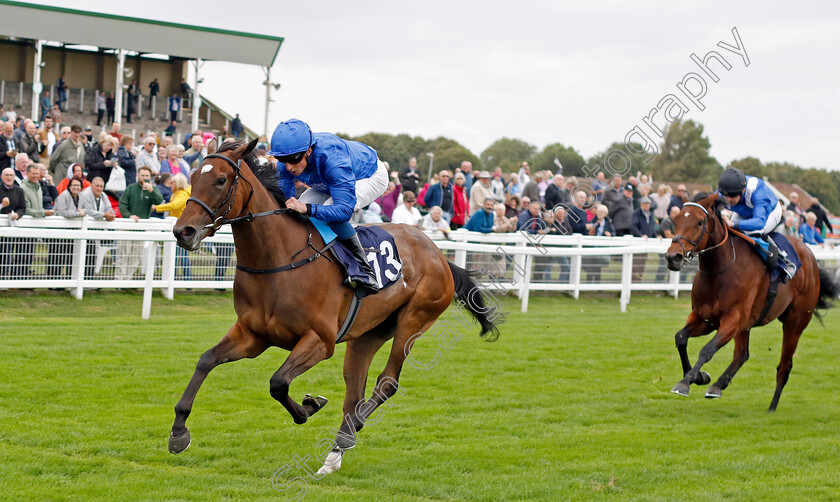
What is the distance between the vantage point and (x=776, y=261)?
7.18 metres

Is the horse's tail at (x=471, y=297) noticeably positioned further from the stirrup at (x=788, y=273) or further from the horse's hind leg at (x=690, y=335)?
the stirrup at (x=788, y=273)

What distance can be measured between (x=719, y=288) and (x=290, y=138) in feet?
12.5

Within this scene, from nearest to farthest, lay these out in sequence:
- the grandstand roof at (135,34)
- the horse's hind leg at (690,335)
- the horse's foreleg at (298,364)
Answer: the horse's foreleg at (298,364) → the horse's hind leg at (690,335) → the grandstand roof at (135,34)

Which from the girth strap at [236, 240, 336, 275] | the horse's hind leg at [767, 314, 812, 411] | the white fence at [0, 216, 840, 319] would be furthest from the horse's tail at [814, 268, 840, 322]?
the girth strap at [236, 240, 336, 275]

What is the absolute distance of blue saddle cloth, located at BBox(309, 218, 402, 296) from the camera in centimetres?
480

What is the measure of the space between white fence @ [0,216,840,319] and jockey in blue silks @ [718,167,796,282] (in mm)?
1983

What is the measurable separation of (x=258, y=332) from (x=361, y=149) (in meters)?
1.41

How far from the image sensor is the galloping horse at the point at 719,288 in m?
6.59

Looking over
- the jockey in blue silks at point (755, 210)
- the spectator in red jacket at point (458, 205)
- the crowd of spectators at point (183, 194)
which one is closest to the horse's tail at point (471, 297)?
the jockey in blue silks at point (755, 210)

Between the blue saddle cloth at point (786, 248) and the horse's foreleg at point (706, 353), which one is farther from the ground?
the blue saddle cloth at point (786, 248)

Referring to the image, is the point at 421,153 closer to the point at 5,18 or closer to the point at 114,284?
the point at 5,18

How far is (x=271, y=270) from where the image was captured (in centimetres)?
446

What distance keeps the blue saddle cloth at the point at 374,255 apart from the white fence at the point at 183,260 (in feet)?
4.96

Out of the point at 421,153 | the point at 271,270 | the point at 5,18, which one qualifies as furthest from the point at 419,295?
the point at 421,153
